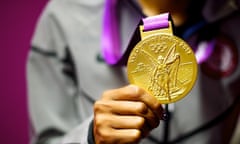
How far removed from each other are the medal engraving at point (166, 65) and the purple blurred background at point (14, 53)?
0.66 meters

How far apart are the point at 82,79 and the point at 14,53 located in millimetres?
379

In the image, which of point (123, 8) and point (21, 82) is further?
point (21, 82)

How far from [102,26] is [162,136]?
0.71ft

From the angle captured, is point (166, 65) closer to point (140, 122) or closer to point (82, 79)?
point (140, 122)

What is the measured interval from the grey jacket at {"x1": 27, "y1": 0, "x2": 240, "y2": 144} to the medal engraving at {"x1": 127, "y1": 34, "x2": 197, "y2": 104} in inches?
9.4

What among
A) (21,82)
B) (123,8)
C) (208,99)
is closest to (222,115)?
(208,99)

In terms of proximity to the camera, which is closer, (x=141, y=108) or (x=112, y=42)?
(x=141, y=108)

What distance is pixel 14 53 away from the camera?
104cm

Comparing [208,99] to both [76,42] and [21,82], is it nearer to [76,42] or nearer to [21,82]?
[76,42]

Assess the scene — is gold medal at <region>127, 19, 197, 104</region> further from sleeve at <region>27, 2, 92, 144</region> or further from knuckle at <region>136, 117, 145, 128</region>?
sleeve at <region>27, 2, 92, 144</region>

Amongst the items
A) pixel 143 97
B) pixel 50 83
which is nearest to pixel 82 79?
pixel 50 83

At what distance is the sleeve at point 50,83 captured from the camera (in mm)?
744

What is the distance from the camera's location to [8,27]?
40.4 inches

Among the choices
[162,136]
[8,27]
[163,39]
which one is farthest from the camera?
[8,27]
